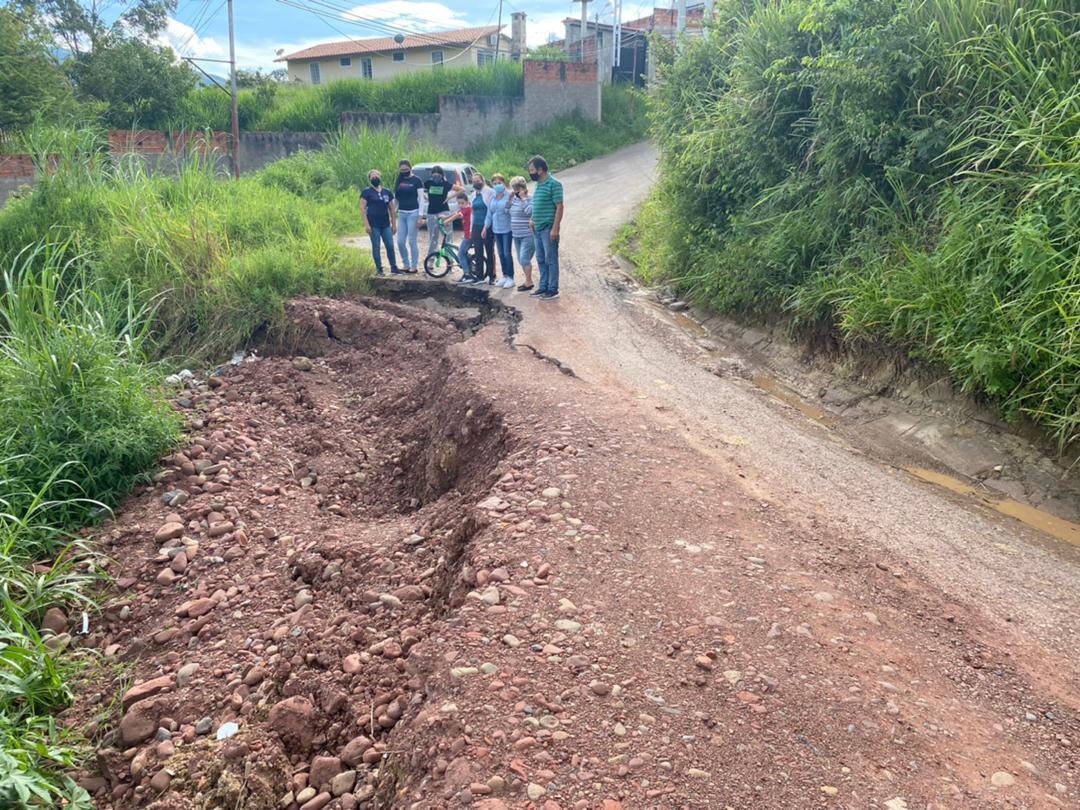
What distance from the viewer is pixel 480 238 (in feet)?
30.0

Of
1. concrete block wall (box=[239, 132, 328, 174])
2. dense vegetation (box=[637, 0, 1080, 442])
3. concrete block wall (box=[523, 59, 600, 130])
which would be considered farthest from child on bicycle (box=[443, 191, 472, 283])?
concrete block wall (box=[523, 59, 600, 130])

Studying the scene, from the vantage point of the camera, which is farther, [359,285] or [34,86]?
[34,86]

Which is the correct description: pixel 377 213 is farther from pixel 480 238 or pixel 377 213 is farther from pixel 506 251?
pixel 506 251

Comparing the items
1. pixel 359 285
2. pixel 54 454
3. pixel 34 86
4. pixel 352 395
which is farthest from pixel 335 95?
pixel 54 454

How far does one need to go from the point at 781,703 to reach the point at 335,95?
2456 centimetres

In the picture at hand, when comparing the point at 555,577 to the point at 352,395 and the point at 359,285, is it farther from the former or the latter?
the point at 359,285

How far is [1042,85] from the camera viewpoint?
5691mm

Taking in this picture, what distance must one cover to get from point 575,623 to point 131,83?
25.6 m

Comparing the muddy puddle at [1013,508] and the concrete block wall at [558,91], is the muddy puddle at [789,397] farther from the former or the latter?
the concrete block wall at [558,91]

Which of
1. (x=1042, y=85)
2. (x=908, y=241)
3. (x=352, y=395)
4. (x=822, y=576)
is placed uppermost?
(x=1042, y=85)

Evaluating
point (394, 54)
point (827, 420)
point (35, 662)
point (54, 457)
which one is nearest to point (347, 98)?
point (394, 54)

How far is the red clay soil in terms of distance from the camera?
2.42 metres

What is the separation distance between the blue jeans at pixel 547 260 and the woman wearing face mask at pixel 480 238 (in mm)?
780

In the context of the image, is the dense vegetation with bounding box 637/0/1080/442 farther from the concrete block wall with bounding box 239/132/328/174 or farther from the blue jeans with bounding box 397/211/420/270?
the concrete block wall with bounding box 239/132/328/174
